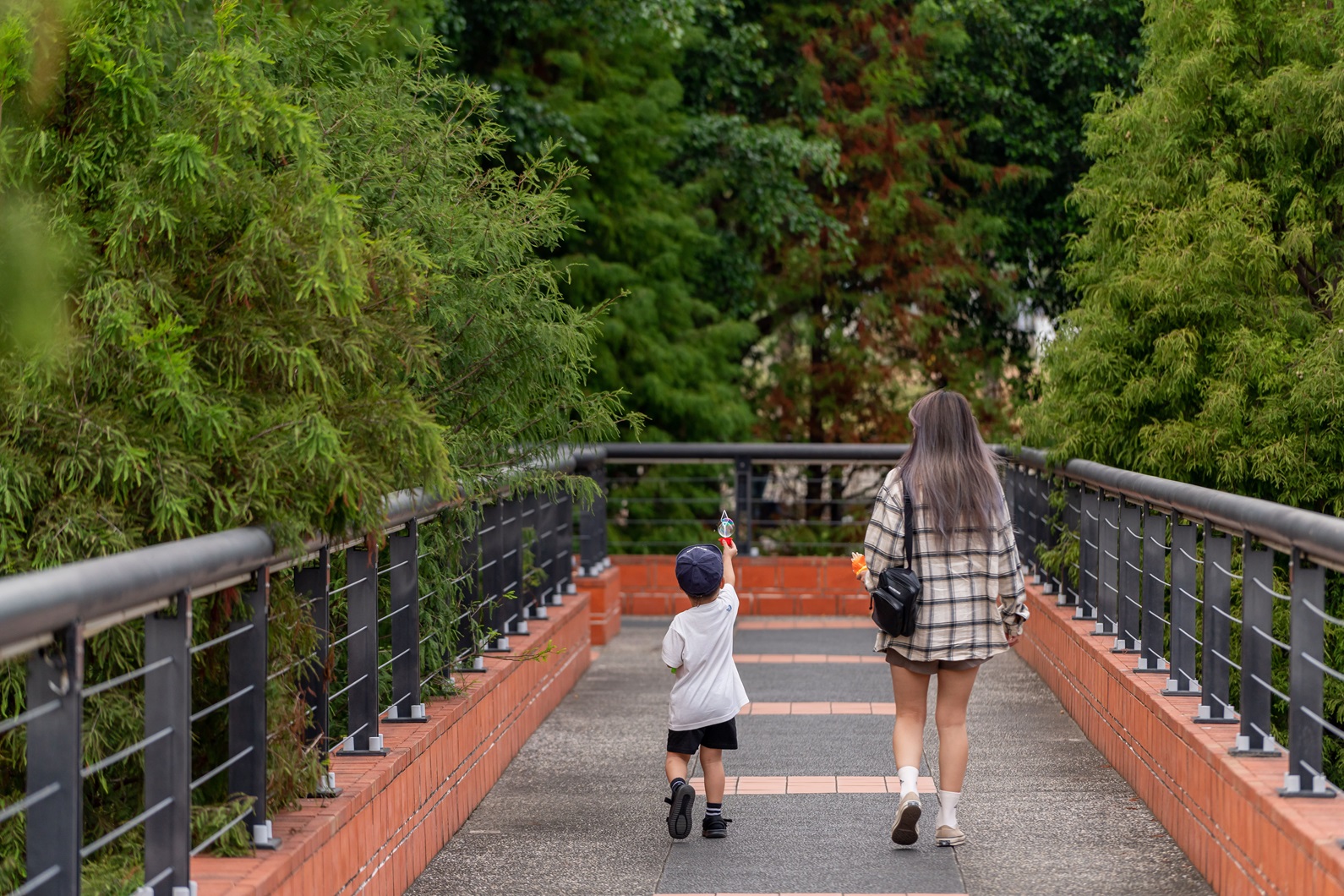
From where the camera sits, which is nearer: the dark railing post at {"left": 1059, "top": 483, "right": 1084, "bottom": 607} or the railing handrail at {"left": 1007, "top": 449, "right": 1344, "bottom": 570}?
the railing handrail at {"left": 1007, "top": 449, "right": 1344, "bottom": 570}

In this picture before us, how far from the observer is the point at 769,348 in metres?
17.4

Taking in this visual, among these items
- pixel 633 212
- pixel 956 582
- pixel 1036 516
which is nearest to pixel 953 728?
pixel 956 582

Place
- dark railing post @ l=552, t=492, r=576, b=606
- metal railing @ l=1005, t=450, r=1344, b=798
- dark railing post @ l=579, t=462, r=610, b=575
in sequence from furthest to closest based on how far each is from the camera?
dark railing post @ l=579, t=462, r=610, b=575
dark railing post @ l=552, t=492, r=576, b=606
metal railing @ l=1005, t=450, r=1344, b=798

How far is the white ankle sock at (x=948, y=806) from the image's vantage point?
5.31m

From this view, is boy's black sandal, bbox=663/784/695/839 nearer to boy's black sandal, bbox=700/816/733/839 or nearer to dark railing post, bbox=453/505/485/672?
boy's black sandal, bbox=700/816/733/839

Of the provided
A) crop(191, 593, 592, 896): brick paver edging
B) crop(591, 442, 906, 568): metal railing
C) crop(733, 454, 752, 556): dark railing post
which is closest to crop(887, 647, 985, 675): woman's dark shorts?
crop(191, 593, 592, 896): brick paver edging

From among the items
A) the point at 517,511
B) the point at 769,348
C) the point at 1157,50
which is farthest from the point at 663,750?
the point at 769,348

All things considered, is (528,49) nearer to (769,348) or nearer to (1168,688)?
(769,348)

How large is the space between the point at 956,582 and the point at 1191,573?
41.0 inches

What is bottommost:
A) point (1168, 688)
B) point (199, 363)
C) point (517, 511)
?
point (1168, 688)

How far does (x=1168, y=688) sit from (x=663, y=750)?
244cm

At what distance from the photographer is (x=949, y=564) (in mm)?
5242

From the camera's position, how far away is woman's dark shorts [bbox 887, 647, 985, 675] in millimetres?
5297

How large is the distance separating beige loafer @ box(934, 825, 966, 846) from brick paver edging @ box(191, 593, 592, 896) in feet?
5.73
